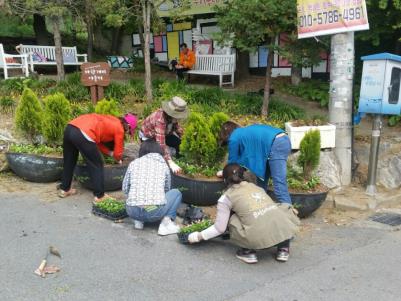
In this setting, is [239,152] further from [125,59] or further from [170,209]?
[125,59]

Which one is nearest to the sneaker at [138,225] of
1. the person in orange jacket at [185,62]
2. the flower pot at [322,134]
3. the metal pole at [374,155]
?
the flower pot at [322,134]

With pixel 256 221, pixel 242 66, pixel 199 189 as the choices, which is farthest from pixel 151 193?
pixel 242 66

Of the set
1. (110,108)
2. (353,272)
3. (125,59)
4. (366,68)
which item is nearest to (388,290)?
(353,272)

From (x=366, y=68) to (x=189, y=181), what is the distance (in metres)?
2.82

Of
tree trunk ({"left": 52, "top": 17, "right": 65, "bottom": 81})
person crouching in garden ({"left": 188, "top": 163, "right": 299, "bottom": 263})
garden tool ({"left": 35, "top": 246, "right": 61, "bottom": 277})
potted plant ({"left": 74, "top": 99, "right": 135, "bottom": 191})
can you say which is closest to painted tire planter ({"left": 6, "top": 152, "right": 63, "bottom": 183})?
potted plant ({"left": 74, "top": 99, "right": 135, "bottom": 191})

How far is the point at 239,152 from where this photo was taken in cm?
501

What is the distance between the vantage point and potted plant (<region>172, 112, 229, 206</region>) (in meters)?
5.73

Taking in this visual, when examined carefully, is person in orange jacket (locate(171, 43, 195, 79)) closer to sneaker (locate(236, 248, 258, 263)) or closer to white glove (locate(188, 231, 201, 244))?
white glove (locate(188, 231, 201, 244))

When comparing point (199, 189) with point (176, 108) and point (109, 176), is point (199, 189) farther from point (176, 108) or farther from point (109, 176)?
point (109, 176)

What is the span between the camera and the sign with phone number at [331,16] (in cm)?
614

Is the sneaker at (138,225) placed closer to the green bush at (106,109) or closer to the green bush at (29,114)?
the green bush at (106,109)

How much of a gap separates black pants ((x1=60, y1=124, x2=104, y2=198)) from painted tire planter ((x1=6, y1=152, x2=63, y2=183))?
1.98 ft

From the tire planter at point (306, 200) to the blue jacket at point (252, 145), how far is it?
2.01 feet

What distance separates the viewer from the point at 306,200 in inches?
217
